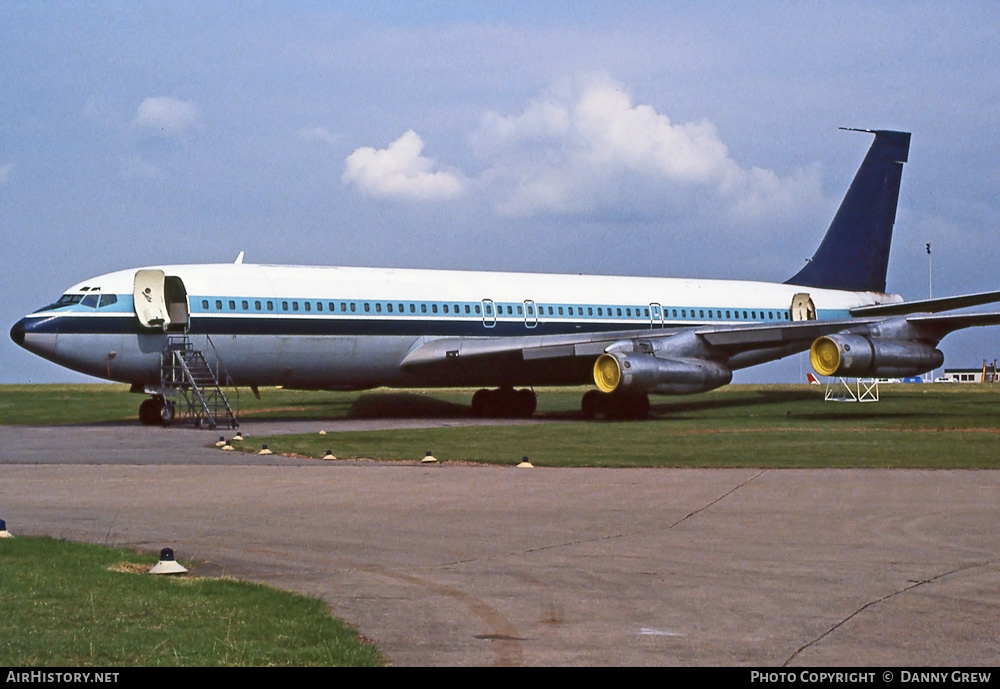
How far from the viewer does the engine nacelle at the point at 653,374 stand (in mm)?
30391

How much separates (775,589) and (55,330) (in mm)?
23015

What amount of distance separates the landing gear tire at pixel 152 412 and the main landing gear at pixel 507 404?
9.92 metres

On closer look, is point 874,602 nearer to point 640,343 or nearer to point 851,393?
point 640,343

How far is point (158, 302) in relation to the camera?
2948 centimetres

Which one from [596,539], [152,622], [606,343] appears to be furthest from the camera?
[606,343]

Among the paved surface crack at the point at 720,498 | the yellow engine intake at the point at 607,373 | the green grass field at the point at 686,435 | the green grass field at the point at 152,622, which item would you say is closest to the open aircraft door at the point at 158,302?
the green grass field at the point at 686,435

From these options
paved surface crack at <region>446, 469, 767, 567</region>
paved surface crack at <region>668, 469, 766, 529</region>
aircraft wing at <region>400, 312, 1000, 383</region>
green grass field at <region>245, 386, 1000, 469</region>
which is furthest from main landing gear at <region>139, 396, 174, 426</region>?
paved surface crack at <region>446, 469, 767, 567</region>

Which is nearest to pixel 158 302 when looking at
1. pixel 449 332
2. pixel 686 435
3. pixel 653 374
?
pixel 449 332

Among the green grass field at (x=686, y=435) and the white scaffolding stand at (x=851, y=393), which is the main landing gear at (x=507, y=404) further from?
the white scaffolding stand at (x=851, y=393)

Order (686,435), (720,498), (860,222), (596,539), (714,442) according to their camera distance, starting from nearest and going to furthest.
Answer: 1. (596,539)
2. (720,498)
3. (714,442)
4. (686,435)
5. (860,222)

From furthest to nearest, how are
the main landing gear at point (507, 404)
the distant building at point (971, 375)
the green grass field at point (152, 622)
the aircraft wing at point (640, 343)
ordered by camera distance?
the distant building at point (971, 375)
the main landing gear at point (507, 404)
the aircraft wing at point (640, 343)
the green grass field at point (152, 622)

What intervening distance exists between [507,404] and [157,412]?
10.8 meters

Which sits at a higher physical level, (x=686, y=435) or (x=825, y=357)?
(x=825, y=357)

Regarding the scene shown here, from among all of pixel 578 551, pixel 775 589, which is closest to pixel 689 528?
pixel 578 551
